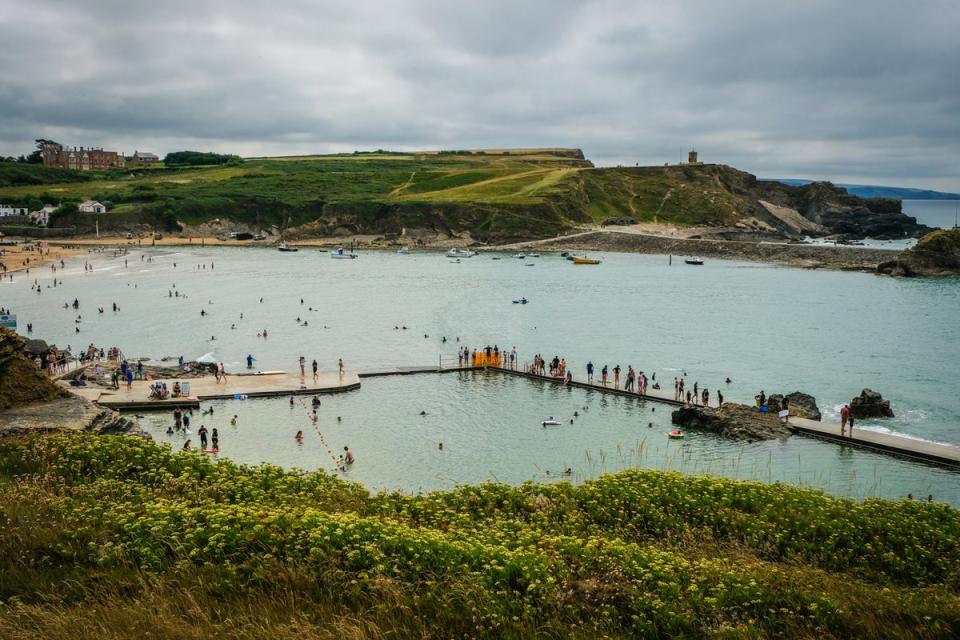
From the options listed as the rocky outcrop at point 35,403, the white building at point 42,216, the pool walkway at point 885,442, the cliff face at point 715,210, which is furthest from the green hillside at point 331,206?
the rocky outcrop at point 35,403

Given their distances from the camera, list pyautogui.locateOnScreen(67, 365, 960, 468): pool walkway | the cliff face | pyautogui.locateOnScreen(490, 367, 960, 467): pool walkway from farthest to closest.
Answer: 1. the cliff face
2. pyautogui.locateOnScreen(67, 365, 960, 468): pool walkway
3. pyautogui.locateOnScreen(490, 367, 960, 467): pool walkway

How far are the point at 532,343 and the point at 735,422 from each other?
2572cm

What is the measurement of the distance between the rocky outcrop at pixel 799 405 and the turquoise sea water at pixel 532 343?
1.75 m

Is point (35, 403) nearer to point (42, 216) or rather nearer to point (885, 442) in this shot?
point (885, 442)

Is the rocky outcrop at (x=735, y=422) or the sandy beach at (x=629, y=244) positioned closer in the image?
the rocky outcrop at (x=735, y=422)

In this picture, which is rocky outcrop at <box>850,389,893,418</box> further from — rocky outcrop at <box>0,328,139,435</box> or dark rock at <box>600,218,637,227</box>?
dark rock at <box>600,218,637,227</box>

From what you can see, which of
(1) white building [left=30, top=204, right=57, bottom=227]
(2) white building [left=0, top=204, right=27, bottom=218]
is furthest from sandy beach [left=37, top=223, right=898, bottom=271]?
(2) white building [left=0, top=204, right=27, bottom=218]

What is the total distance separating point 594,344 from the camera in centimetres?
6100

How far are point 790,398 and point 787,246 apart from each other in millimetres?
113724

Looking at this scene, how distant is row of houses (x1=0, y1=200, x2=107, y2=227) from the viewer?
16188cm

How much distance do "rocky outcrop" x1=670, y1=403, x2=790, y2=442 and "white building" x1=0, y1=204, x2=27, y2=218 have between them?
Answer: 174864mm

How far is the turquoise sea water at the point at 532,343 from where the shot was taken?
3328 cm

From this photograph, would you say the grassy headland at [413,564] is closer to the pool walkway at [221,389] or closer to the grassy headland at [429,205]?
the pool walkway at [221,389]

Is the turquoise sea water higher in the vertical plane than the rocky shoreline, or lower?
lower
